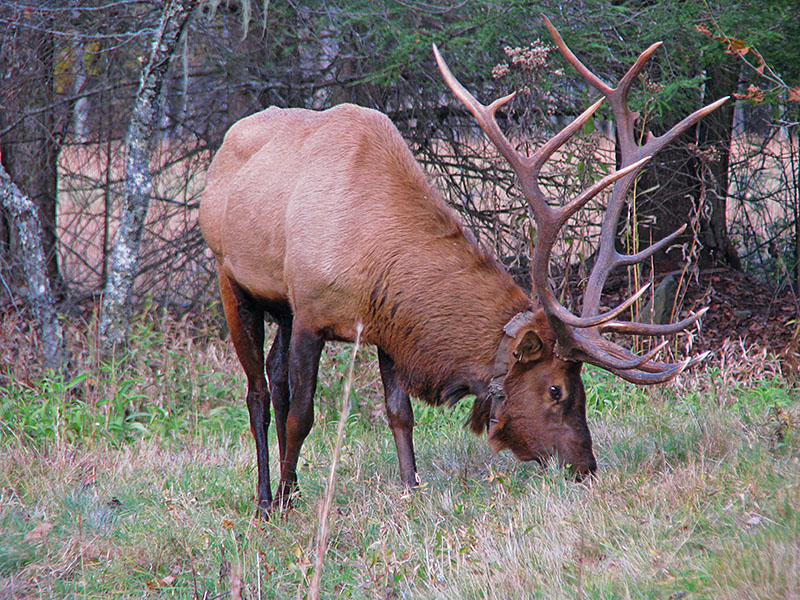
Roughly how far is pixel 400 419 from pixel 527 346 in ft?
2.92

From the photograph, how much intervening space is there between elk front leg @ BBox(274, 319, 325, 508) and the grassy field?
303mm

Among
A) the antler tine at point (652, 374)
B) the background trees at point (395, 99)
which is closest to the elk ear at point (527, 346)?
the antler tine at point (652, 374)

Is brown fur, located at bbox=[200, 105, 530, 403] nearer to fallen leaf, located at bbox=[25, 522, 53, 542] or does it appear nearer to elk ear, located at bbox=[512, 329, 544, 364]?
elk ear, located at bbox=[512, 329, 544, 364]

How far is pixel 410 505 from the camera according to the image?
377cm

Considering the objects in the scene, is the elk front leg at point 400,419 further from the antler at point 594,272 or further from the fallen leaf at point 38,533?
the fallen leaf at point 38,533

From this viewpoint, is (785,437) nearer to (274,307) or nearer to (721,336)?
(274,307)

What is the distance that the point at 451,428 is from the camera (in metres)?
5.52

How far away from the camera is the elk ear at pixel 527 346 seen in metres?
3.77

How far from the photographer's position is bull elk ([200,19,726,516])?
3.77 metres

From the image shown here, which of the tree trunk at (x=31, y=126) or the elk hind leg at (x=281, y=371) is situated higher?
the tree trunk at (x=31, y=126)

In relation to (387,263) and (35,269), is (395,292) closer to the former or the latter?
(387,263)

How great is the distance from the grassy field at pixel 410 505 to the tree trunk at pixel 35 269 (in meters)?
0.70

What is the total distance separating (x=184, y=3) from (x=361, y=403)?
3003 millimetres

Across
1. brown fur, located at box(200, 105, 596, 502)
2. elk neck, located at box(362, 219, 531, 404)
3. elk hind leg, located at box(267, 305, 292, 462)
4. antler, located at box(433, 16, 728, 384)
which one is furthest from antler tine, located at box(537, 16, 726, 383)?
elk hind leg, located at box(267, 305, 292, 462)
